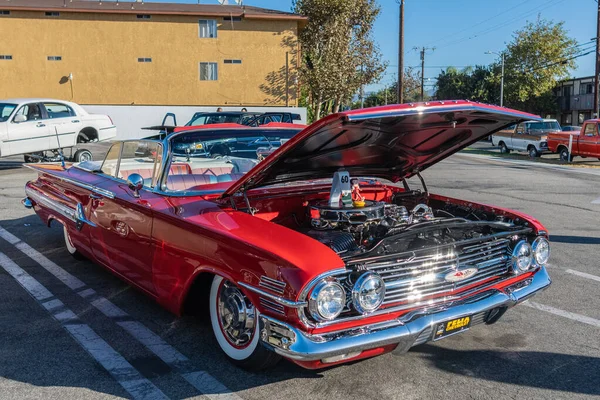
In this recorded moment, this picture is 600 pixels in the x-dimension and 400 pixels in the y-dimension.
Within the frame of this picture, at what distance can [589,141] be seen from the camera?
21.1 m

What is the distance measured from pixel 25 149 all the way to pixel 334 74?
813 inches

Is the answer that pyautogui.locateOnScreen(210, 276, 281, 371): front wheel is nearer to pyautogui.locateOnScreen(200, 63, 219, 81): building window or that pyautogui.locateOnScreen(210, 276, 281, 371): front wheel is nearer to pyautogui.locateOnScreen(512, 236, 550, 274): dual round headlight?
pyautogui.locateOnScreen(512, 236, 550, 274): dual round headlight

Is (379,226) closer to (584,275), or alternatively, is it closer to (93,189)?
(93,189)

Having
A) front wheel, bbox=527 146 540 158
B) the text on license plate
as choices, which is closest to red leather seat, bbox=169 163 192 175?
the text on license plate

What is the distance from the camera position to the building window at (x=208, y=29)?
31906mm

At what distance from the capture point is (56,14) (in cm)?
3083

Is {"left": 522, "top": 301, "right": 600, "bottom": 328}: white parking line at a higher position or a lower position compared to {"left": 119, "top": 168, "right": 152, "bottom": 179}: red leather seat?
lower

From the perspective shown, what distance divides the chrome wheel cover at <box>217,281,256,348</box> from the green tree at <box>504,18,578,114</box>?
173 ft

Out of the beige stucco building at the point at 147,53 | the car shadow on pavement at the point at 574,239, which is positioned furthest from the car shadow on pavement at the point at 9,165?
the beige stucco building at the point at 147,53

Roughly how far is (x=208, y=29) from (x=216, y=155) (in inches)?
1135

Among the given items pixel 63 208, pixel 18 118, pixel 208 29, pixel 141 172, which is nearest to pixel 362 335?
pixel 141 172

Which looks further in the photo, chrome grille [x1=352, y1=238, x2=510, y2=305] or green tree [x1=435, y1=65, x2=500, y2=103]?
green tree [x1=435, y1=65, x2=500, y2=103]

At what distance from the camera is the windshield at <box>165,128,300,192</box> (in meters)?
4.52

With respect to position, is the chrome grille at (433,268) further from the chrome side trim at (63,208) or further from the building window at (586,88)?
the building window at (586,88)
